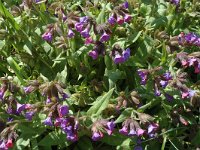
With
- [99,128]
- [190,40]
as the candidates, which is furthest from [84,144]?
[190,40]

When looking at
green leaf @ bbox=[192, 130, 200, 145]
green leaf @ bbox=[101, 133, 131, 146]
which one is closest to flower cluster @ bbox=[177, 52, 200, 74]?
green leaf @ bbox=[192, 130, 200, 145]

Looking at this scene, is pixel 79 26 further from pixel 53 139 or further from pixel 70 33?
pixel 53 139

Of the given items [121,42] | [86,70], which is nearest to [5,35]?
[86,70]

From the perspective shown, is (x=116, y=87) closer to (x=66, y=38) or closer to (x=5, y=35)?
(x=66, y=38)

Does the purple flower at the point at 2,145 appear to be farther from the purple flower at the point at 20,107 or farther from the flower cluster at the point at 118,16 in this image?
the flower cluster at the point at 118,16

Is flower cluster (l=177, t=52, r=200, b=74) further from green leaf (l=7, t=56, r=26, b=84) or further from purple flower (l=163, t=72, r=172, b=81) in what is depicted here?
green leaf (l=7, t=56, r=26, b=84)

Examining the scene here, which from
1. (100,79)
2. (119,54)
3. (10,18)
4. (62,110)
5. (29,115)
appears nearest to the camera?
(62,110)

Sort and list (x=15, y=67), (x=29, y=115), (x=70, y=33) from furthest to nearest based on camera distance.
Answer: (x=15, y=67), (x=70, y=33), (x=29, y=115)

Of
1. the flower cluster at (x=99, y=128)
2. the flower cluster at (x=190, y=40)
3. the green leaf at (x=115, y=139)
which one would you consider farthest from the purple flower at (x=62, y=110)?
the flower cluster at (x=190, y=40)
